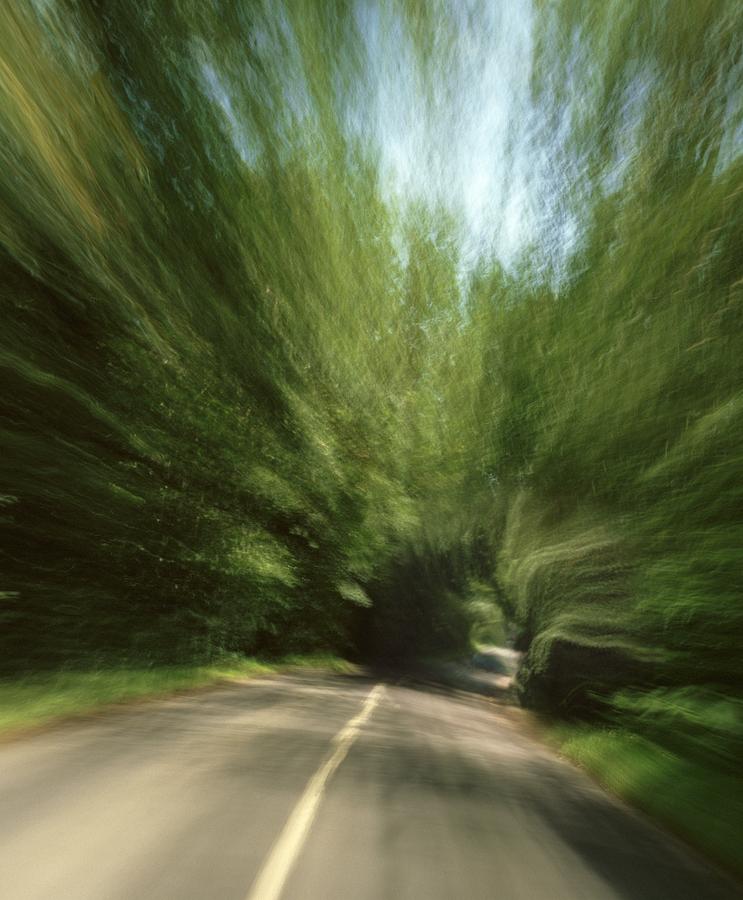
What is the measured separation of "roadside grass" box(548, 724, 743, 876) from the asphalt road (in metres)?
0.27

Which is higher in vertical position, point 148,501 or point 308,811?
point 148,501

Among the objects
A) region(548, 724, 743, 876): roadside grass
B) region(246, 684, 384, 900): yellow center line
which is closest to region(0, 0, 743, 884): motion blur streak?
region(548, 724, 743, 876): roadside grass

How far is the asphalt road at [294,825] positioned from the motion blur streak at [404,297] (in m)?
1.11

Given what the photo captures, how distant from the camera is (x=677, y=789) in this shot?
5523 mm

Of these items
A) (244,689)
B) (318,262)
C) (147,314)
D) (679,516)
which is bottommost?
(244,689)

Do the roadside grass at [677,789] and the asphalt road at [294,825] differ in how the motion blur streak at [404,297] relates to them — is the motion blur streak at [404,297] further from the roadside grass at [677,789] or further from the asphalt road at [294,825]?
the asphalt road at [294,825]

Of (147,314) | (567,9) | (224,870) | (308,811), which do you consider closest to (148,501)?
(147,314)

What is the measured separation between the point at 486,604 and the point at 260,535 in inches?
553

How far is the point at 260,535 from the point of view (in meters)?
12.0

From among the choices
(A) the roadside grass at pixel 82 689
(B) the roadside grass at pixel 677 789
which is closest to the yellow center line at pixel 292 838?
(A) the roadside grass at pixel 82 689

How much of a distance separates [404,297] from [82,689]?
5.76 metres

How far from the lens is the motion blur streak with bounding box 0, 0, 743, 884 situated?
370cm

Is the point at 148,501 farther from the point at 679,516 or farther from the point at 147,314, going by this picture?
the point at 679,516

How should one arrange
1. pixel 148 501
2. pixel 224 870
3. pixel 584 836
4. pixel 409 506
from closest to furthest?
pixel 224 870, pixel 584 836, pixel 148 501, pixel 409 506
